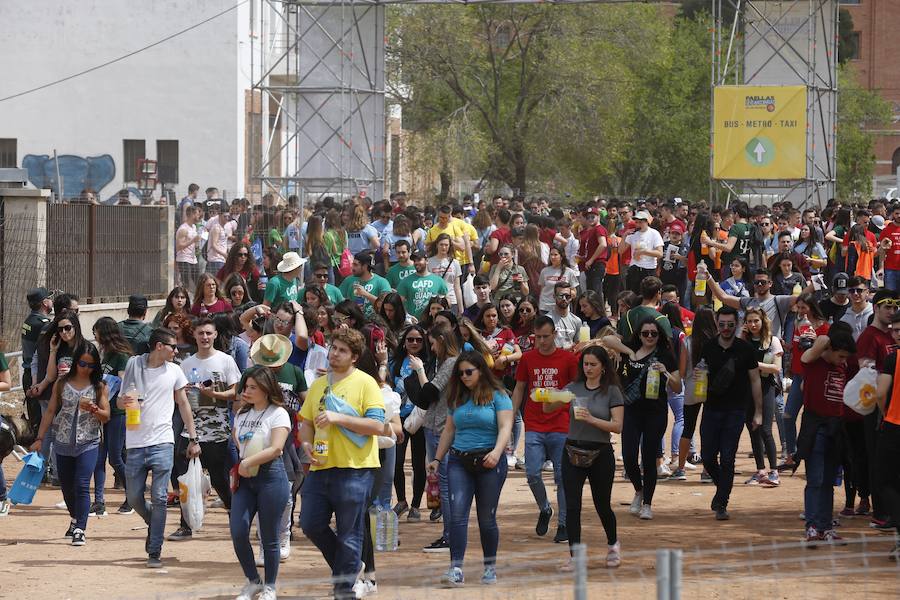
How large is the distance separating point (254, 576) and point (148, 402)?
1747mm

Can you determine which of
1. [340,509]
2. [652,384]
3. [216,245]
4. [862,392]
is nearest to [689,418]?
[652,384]

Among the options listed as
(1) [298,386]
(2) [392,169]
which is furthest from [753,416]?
(2) [392,169]

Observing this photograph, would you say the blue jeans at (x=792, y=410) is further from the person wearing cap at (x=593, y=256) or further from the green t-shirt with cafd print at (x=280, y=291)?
the person wearing cap at (x=593, y=256)

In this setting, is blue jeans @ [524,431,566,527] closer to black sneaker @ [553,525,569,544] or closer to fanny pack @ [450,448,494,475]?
black sneaker @ [553,525,569,544]

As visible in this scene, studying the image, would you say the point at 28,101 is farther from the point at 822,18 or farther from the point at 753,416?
the point at 753,416

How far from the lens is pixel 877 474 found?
9.34 meters

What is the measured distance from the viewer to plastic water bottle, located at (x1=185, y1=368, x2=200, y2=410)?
965 centimetres

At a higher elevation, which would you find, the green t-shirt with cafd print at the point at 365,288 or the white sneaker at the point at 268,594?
the green t-shirt with cafd print at the point at 365,288

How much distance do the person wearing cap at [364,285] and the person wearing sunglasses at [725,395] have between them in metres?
4.10

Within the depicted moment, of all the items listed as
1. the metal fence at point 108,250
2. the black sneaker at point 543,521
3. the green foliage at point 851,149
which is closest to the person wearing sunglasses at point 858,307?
the black sneaker at point 543,521

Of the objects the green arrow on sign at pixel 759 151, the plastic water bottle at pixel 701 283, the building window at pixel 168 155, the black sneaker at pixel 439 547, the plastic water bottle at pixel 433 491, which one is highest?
the building window at pixel 168 155

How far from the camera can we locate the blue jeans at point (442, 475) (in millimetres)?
9312

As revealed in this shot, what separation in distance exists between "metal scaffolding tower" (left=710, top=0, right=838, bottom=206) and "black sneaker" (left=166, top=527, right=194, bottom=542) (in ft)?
65.3

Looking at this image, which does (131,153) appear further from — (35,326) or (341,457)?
(341,457)
